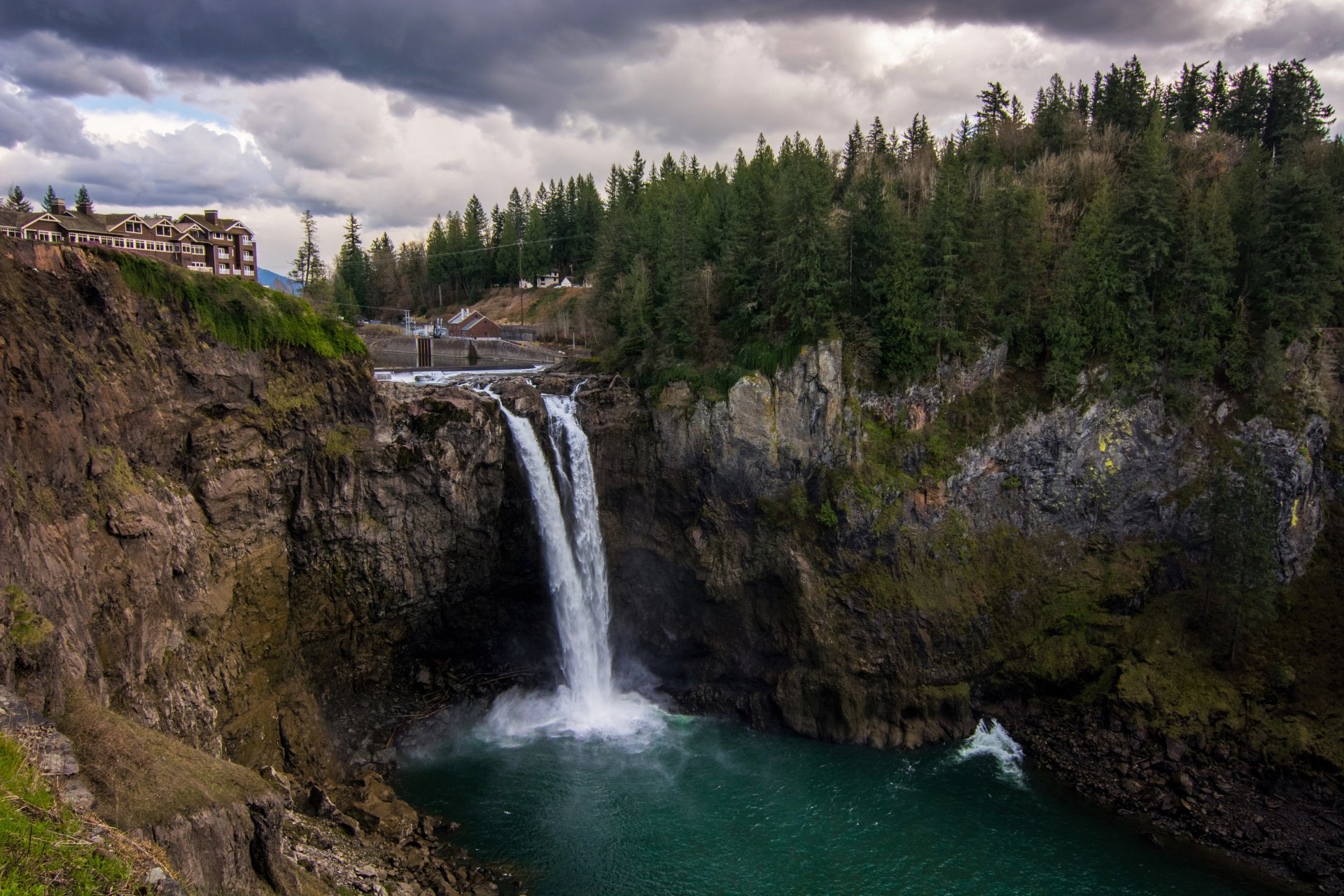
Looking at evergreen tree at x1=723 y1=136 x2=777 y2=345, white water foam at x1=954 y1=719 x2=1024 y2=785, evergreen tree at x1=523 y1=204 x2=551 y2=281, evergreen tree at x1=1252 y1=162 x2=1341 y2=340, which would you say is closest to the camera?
white water foam at x1=954 y1=719 x2=1024 y2=785

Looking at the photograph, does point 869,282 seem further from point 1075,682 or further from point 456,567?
point 456,567

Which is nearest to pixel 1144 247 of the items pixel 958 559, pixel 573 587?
pixel 958 559

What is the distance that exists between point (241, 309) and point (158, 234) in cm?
602

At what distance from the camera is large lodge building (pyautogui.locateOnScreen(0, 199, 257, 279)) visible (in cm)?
2806

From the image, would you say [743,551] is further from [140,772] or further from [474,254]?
[474,254]

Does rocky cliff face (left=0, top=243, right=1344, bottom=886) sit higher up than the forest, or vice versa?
the forest

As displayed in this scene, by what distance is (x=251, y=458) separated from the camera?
30.1 metres

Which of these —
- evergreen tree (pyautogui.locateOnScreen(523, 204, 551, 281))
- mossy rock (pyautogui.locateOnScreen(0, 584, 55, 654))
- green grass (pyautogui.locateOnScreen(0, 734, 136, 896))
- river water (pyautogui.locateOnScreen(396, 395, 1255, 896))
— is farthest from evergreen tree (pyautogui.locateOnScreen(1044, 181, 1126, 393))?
evergreen tree (pyautogui.locateOnScreen(523, 204, 551, 281))

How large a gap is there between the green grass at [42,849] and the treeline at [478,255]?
7464 centimetres

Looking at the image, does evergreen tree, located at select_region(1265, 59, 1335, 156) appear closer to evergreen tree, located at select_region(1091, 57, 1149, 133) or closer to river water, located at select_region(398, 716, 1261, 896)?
evergreen tree, located at select_region(1091, 57, 1149, 133)

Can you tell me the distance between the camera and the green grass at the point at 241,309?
1082 inches

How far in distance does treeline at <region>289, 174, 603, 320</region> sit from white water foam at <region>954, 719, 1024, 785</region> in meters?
61.5

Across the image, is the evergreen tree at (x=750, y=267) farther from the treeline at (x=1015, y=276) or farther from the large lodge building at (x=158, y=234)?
the large lodge building at (x=158, y=234)

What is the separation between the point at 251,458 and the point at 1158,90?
66338 mm
